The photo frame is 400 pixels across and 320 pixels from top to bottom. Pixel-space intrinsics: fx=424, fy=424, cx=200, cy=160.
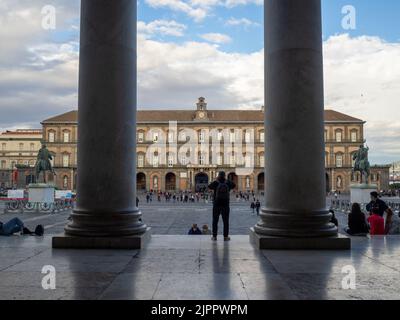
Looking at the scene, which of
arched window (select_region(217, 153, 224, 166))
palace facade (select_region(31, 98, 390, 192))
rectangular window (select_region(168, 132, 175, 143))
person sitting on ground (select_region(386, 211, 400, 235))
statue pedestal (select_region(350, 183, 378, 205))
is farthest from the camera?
rectangular window (select_region(168, 132, 175, 143))

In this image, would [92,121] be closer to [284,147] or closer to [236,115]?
[284,147]

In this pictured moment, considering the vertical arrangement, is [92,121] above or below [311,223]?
above

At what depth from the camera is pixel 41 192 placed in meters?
35.9

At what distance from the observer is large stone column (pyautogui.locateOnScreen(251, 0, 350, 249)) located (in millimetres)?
7152

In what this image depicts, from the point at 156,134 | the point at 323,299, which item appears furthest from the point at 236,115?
the point at 323,299

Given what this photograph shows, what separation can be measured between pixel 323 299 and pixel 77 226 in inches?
184

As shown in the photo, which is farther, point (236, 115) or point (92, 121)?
point (236, 115)

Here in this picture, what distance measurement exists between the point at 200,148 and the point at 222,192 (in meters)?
80.1

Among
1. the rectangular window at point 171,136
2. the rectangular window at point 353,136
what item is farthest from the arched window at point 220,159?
the rectangular window at point 353,136

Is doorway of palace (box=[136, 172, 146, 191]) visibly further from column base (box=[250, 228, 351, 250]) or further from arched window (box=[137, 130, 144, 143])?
column base (box=[250, 228, 351, 250])

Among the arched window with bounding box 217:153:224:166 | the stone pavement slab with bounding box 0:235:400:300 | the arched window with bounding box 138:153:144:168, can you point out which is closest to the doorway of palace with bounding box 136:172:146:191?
the arched window with bounding box 138:153:144:168

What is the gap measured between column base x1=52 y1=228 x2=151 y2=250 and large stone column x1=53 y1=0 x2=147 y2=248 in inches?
0.7

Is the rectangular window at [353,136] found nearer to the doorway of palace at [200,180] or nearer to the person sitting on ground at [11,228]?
the doorway of palace at [200,180]

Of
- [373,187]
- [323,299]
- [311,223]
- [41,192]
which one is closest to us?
[323,299]
